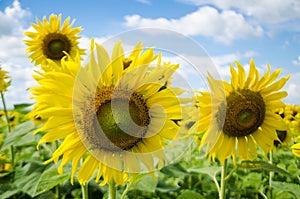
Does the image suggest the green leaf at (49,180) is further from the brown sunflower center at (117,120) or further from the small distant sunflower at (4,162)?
the small distant sunflower at (4,162)

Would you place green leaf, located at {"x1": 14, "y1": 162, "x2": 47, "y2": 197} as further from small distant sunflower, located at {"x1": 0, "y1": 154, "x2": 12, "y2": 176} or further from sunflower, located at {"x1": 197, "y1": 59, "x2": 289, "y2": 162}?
sunflower, located at {"x1": 197, "y1": 59, "x2": 289, "y2": 162}

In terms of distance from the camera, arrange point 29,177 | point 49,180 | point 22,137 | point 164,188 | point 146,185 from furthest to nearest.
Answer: point 164,188 → point 29,177 → point 22,137 → point 146,185 → point 49,180

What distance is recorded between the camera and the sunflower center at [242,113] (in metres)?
2.87

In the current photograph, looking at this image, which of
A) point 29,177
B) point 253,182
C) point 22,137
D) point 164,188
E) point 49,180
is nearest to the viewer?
point 49,180

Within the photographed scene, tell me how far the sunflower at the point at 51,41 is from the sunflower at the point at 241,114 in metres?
2.56

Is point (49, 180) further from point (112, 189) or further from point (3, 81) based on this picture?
point (3, 81)

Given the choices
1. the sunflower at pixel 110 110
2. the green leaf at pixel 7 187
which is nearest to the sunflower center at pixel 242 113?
the sunflower at pixel 110 110

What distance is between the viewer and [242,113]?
9.35 ft

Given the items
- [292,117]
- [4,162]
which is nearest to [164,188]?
[4,162]

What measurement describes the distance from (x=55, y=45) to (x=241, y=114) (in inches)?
112

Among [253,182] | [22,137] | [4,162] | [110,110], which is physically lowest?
[253,182]

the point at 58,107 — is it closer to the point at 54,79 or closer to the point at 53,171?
the point at 54,79

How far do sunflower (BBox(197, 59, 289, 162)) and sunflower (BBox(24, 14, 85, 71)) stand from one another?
2.56 meters

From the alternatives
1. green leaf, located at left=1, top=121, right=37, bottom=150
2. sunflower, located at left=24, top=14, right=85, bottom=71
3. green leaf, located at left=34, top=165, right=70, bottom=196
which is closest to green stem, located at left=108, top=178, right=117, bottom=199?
green leaf, located at left=34, top=165, right=70, bottom=196
